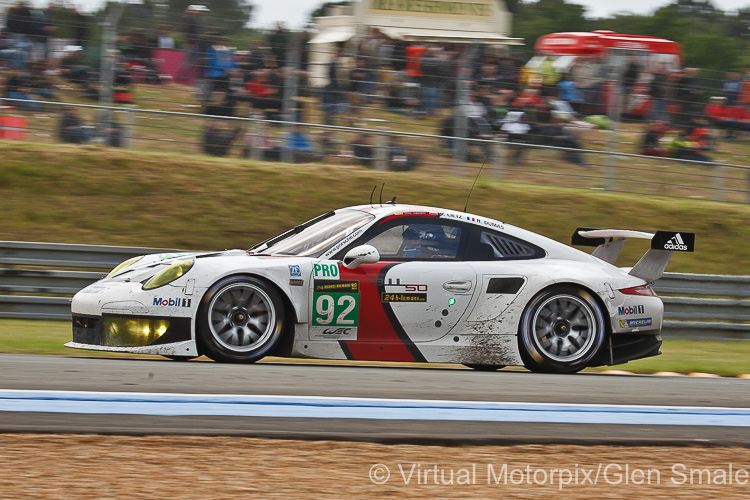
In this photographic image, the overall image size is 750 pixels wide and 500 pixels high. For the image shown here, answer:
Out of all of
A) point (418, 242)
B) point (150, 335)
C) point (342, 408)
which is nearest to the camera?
point (342, 408)

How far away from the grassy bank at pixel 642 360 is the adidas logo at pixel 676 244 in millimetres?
1254

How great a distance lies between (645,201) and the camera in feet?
45.9

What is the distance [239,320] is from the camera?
646 centimetres

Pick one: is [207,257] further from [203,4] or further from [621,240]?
[203,4]

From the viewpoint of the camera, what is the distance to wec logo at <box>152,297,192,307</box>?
20.7 ft

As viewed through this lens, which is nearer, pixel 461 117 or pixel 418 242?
pixel 418 242

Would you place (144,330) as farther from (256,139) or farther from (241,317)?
(256,139)

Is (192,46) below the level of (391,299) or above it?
above

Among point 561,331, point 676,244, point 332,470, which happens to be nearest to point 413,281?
point 561,331

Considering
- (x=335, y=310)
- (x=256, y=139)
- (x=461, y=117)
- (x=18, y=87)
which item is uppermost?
(x=18, y=87)

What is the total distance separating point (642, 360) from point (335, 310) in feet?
11.9

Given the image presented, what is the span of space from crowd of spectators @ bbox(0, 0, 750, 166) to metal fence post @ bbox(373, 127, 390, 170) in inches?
6.3

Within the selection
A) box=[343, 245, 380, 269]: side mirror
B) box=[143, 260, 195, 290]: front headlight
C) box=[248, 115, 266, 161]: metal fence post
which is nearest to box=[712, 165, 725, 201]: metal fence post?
box=[248, 115, 266, 161]: metal fence post

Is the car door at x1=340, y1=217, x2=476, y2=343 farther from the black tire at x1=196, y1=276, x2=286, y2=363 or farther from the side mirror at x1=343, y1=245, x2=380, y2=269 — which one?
the black tire at x1=196, y1=276, x2=286, y2=363
